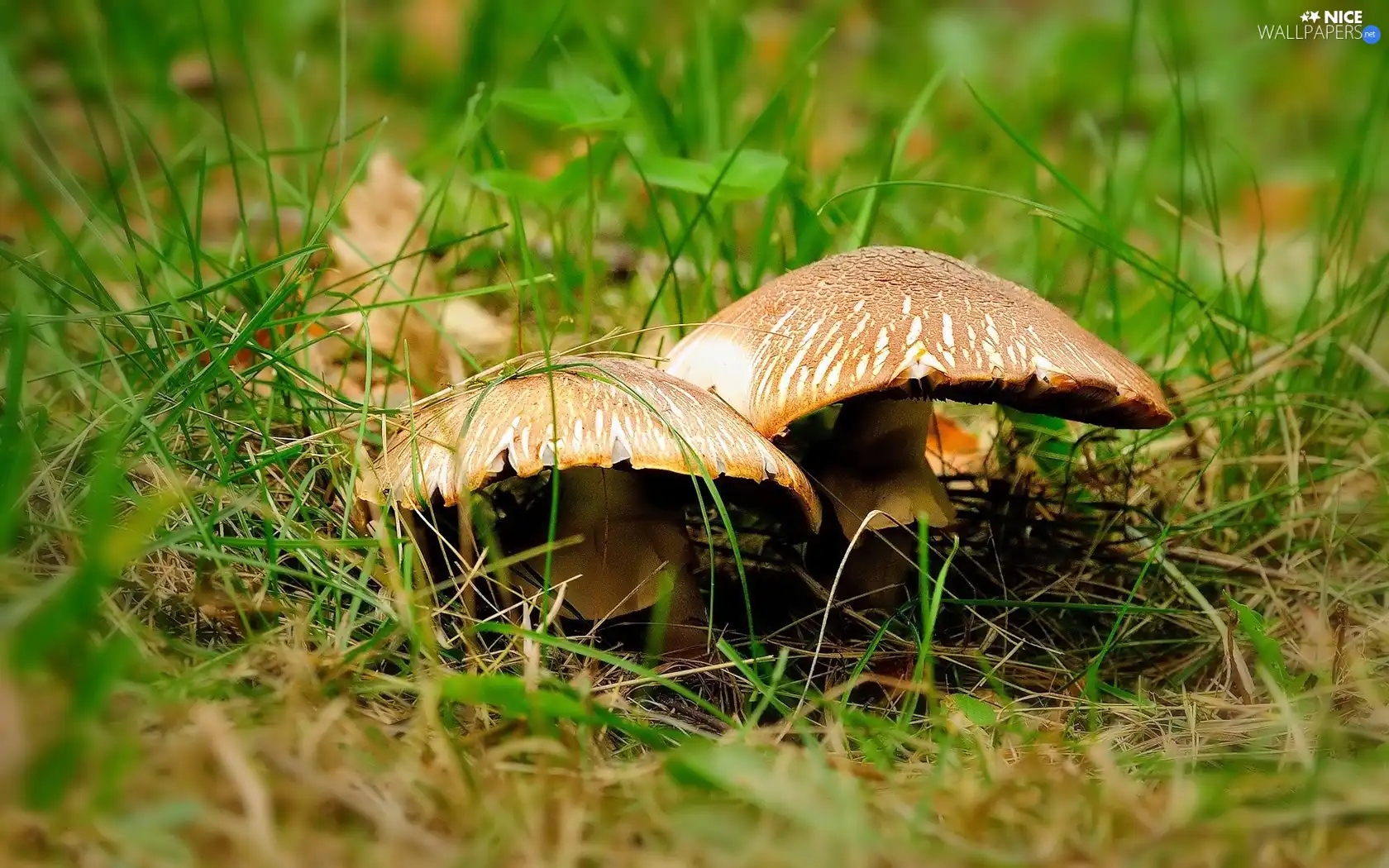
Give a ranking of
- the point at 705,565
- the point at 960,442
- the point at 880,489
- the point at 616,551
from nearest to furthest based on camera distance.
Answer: the point at 616,551 → the point at 880,489 → the point at 705,565 → the point at 960,442

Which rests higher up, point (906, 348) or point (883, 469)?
point (906, 348)

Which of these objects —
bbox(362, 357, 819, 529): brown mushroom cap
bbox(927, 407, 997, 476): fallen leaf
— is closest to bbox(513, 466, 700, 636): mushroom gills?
bbox(362, 357, 819, 529): brown mushroom cap

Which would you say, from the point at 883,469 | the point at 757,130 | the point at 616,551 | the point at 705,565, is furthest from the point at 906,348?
the point at 757,130

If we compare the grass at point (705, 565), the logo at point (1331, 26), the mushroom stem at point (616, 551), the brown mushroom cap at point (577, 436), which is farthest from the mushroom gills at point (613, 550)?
the logo at point (1331, 26)

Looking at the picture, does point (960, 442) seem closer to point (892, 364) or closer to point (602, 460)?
point (892, 364)

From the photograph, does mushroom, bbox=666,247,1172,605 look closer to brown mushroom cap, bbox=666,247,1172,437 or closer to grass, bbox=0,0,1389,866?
brown mushroom cap, bbox=666,247,1172,437

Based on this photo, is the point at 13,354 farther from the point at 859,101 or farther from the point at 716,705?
the point at 859,101

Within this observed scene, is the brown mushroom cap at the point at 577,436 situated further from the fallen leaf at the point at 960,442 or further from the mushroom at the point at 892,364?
the fallen leaf at the point at 960,442
